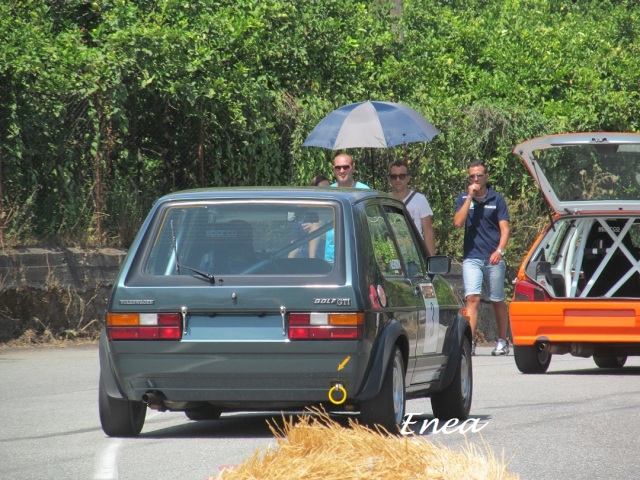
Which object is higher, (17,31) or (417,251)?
(17,31)

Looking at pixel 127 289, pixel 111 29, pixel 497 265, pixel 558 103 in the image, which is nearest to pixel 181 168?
pixel 111 29

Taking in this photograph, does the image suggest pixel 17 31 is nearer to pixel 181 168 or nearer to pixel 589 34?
pixel 181 168

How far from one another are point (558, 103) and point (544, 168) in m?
8.03

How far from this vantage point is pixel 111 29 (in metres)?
16.9

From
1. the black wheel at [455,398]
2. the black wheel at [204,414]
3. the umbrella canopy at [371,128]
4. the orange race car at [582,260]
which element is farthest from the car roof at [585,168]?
the black wheel at [204,414]

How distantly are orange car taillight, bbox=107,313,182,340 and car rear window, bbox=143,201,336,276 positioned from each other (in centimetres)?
30

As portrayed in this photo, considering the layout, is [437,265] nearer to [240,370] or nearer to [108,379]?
[240,370]

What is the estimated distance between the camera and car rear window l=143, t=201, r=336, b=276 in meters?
8.20

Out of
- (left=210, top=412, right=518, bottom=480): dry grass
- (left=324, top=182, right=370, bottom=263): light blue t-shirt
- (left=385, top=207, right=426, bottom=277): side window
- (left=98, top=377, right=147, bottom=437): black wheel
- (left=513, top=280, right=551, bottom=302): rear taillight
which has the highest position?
(left=324, top=182, right=370, bottom=263): light blue t-shirt

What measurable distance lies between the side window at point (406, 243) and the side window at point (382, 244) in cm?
14

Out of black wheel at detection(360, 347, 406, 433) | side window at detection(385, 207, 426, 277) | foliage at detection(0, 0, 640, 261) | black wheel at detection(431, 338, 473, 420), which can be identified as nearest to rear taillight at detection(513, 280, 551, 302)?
black wheel at detection(431, 338, 473, 420)

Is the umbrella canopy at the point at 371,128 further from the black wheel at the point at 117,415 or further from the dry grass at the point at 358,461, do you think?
the dry grass at the point at 358,461

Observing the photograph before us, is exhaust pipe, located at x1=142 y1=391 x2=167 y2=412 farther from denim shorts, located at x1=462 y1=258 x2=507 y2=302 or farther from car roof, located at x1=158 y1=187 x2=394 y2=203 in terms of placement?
denim shorts, located at x1=462 y1=258 x2=507 y2=302

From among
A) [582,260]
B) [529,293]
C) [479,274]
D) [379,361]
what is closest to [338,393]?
[379,361]
